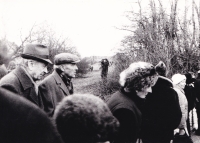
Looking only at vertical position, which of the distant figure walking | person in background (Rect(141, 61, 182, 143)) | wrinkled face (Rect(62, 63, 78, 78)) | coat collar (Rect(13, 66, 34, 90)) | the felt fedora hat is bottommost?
the distant figure walking

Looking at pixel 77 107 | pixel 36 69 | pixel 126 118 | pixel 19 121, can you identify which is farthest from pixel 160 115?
pixel 19 121

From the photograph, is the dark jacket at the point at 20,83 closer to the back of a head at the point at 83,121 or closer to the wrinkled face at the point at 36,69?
the wrinkled face at the point at 36,69

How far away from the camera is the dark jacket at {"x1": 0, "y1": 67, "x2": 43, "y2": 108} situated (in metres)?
2.95

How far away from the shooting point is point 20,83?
3.09 metres

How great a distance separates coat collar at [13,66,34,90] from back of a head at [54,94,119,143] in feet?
5.10

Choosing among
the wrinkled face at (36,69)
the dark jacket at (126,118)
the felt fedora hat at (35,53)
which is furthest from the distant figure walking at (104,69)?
the dark jacket at (126,118)

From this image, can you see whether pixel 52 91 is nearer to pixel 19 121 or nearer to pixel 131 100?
pixel 131 100

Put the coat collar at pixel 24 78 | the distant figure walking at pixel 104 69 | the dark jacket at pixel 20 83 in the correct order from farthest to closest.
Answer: the distant figure walking at pixel 104 69, the coat collar at pixel 24 78, the dark jacket at pixel 20 83

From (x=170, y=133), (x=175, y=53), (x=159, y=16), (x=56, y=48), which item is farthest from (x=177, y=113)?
(x=56, y=48)

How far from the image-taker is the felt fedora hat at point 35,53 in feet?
11.4

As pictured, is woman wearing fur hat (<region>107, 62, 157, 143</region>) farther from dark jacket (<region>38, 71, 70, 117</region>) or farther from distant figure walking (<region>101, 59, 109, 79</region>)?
distant figure walking (<region>101, 59, 109, 79</region>)

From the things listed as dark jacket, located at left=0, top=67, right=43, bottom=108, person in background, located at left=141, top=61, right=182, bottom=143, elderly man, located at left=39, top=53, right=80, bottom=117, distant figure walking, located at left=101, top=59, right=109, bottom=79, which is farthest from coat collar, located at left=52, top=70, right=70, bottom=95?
distant figure walking, located at left=101, top=59, right=109, bottom=79

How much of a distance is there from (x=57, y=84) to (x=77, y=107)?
259cm

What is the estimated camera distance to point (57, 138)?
34.7 inches
